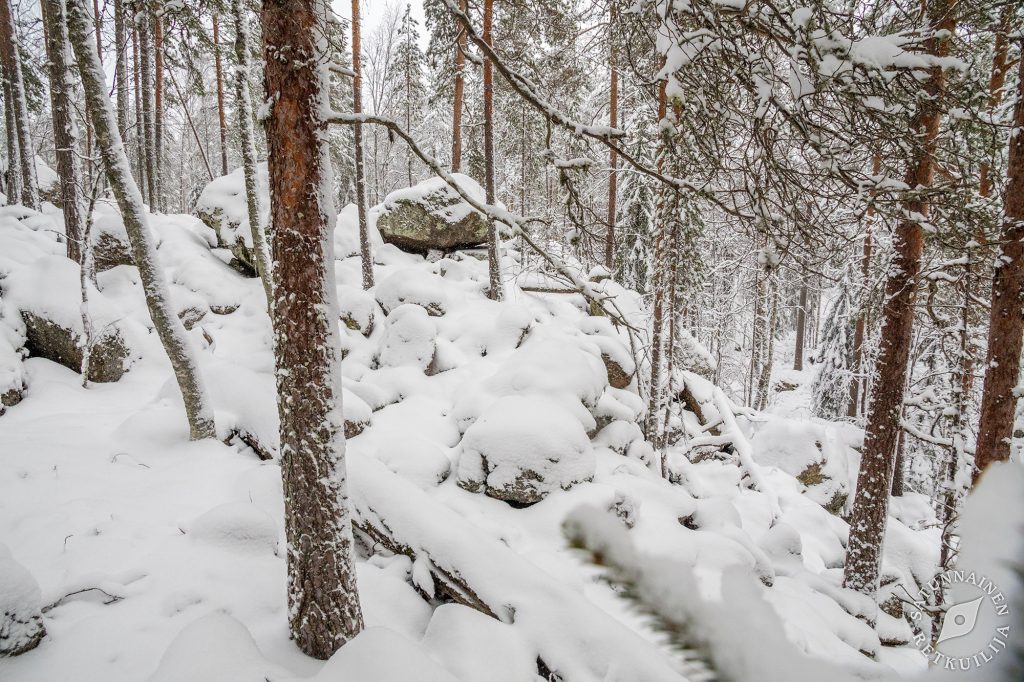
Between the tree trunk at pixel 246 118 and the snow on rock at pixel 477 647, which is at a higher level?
the tree trunk at pixel 246 118

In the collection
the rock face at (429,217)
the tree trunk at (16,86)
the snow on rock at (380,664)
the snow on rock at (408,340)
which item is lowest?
the snow on rock at (380,664)

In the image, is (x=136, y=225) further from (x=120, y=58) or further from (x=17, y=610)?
(x=120, y=58)

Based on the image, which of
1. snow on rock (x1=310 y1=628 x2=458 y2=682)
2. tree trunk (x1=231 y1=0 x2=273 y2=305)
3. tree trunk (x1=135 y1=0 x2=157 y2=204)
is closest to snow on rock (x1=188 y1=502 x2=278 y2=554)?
snow on rock (x1=310 y1=628 x2=458 y2=682)

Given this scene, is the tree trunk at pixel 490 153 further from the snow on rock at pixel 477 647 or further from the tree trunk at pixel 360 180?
the snow on rock at pixel 477 647

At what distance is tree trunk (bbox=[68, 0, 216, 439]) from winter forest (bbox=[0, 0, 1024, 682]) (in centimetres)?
3

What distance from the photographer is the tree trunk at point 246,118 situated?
7.50 metres

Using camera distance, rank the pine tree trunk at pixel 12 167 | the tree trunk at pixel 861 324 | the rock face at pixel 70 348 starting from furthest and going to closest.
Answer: the pine tree trunk at pixel 12 167
the rock face at pixel 70 348
the tree trunk at pixel 861 324

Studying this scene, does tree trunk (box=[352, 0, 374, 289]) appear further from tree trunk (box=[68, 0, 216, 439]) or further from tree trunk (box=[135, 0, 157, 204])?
tree trunk (box=[68, 0, 216, 439])

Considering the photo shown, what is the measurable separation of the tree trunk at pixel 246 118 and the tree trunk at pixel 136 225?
8.61 feet

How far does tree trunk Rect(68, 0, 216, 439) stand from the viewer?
494 cm

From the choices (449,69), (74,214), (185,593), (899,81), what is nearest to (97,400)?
(74,214)

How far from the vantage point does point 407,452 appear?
7273 millimetres

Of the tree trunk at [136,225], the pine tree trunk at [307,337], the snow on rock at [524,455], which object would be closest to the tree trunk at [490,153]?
the snow on rock at [524,455]

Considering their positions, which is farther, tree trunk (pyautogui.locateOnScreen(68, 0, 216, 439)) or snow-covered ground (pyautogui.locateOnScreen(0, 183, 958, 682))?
tree trunk (pyautogui.locateOnScreen(68, 0, 216, 439))
